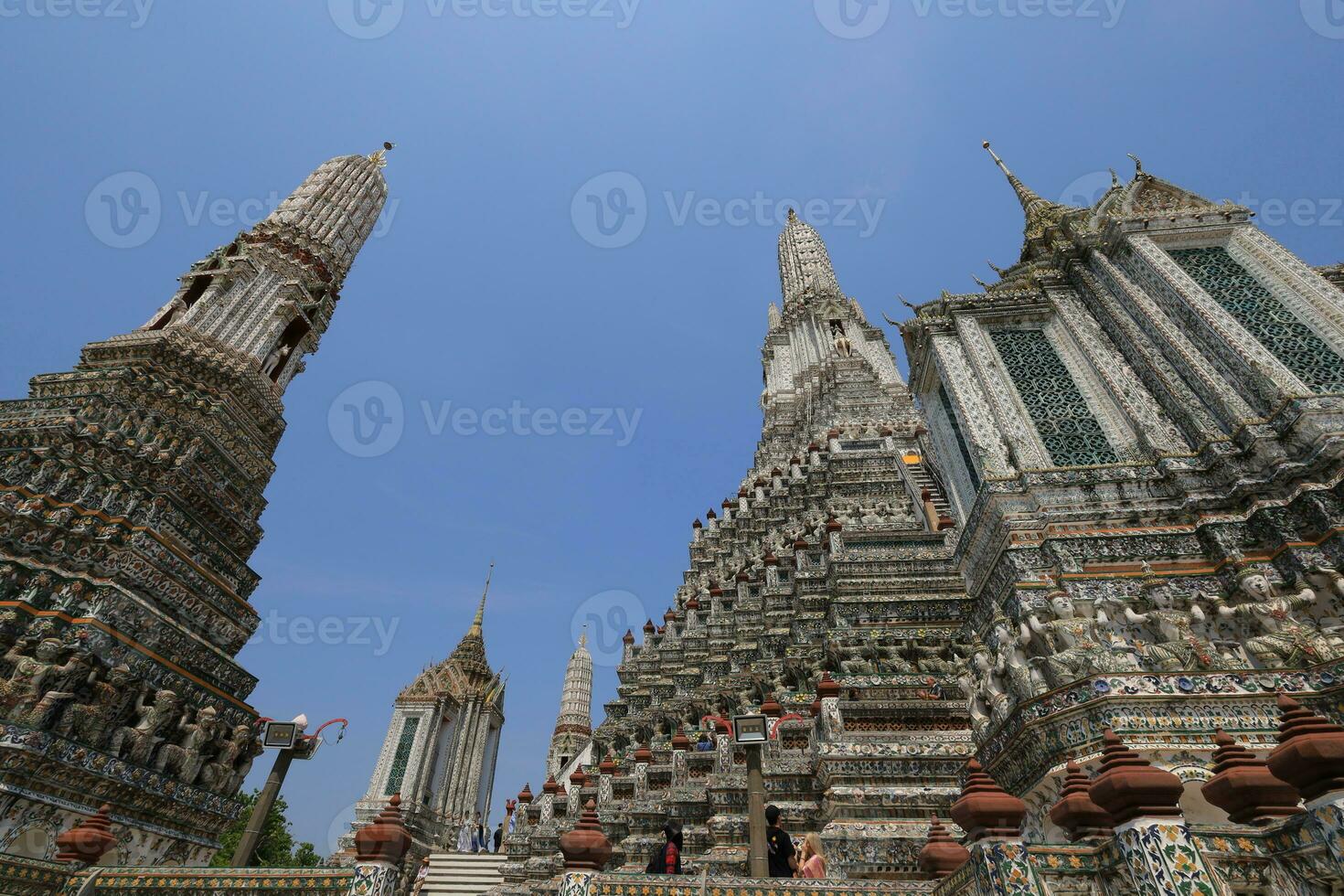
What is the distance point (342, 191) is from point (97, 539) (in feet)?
39.2

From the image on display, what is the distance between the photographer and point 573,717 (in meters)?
36.1

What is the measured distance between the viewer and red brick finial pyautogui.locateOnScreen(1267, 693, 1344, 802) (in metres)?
2.85

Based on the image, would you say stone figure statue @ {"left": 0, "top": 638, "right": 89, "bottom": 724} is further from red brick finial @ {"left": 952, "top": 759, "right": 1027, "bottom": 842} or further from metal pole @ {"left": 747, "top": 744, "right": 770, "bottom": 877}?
red brick finial @ {"left": 952, "top": 759, "right": 1027, "bottom": 842}

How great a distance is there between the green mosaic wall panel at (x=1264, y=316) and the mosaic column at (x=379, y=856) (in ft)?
34.7

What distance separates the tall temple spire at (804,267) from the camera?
124ft

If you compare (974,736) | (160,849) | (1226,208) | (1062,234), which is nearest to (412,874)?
(160,849)

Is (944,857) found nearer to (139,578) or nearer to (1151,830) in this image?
(1151,830)

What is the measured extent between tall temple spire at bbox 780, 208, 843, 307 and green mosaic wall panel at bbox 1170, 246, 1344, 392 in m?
26.4

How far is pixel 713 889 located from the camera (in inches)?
163

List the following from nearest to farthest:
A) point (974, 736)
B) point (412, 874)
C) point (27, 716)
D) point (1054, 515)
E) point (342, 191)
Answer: point (974, 736) < point (27, 716) < point (1054, 515) < point (412, 874) < point (342, 191)

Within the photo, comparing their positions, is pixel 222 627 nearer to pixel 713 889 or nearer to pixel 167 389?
pixel 167 389

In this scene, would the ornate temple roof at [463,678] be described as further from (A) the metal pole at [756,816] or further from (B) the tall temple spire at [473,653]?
(A) the metal pole at [756,816]

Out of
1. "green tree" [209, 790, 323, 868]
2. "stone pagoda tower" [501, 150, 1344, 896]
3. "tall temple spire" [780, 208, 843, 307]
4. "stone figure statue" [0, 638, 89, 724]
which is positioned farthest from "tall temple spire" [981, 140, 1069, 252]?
"green tree" [209, 790, 323, 868]

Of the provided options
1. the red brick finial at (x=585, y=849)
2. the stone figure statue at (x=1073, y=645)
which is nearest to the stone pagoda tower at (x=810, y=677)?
the stone figure statue at (x=1073, y=645)
